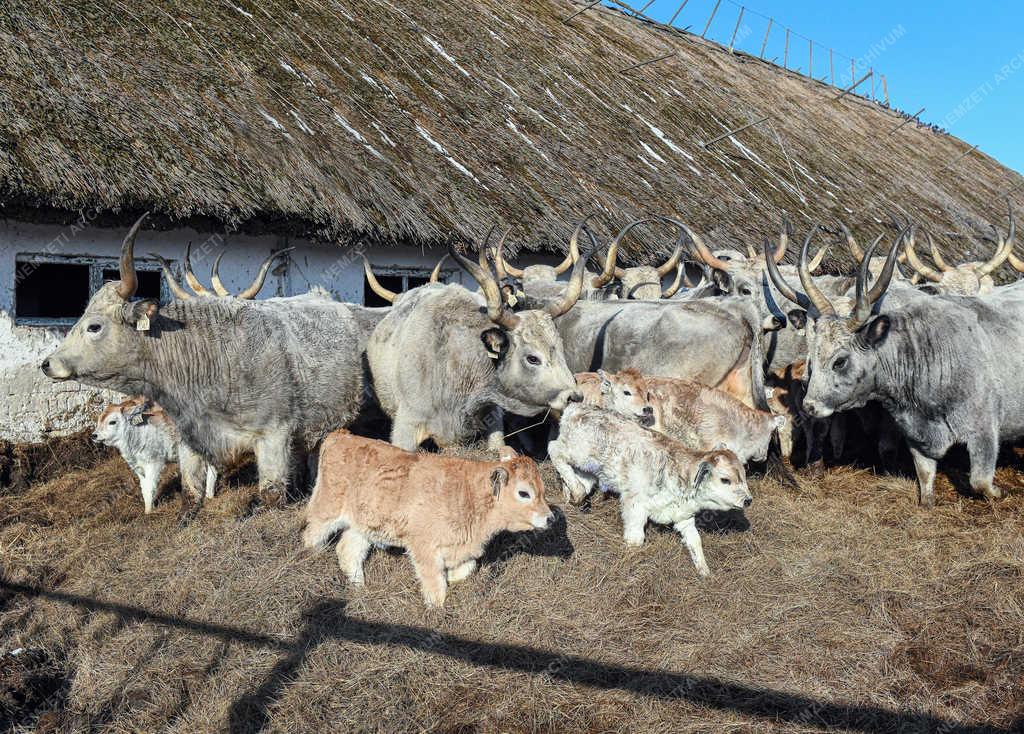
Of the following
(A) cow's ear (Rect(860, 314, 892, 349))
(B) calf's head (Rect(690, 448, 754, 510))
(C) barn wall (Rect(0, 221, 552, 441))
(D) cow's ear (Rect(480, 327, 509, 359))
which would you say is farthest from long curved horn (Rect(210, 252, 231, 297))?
(A) cow's ear (Rect(860, 314, 892, 349))

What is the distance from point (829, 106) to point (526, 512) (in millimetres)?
23307

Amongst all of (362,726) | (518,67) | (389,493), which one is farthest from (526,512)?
(518,67)

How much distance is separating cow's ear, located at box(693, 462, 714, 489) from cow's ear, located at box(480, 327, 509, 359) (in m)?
1.88

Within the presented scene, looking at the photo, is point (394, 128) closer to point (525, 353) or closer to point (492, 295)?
point (492, 295)

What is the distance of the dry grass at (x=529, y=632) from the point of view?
12.8ft

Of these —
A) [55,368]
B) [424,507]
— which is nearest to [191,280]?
[55,368]

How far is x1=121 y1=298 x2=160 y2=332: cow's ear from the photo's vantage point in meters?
6.05

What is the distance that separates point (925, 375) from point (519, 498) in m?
3.83

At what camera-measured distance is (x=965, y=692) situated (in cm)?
404

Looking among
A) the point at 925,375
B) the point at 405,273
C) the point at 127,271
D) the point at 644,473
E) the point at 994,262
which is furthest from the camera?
the point at 994,262

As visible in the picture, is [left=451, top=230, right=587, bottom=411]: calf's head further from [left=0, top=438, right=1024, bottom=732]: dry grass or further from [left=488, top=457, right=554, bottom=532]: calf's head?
[left=488, top=457, right=554, bottom=532]: calf's head

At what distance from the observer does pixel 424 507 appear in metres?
4.78

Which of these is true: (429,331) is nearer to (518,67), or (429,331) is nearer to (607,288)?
(607,288)

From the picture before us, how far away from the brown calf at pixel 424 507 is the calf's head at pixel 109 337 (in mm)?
1953
